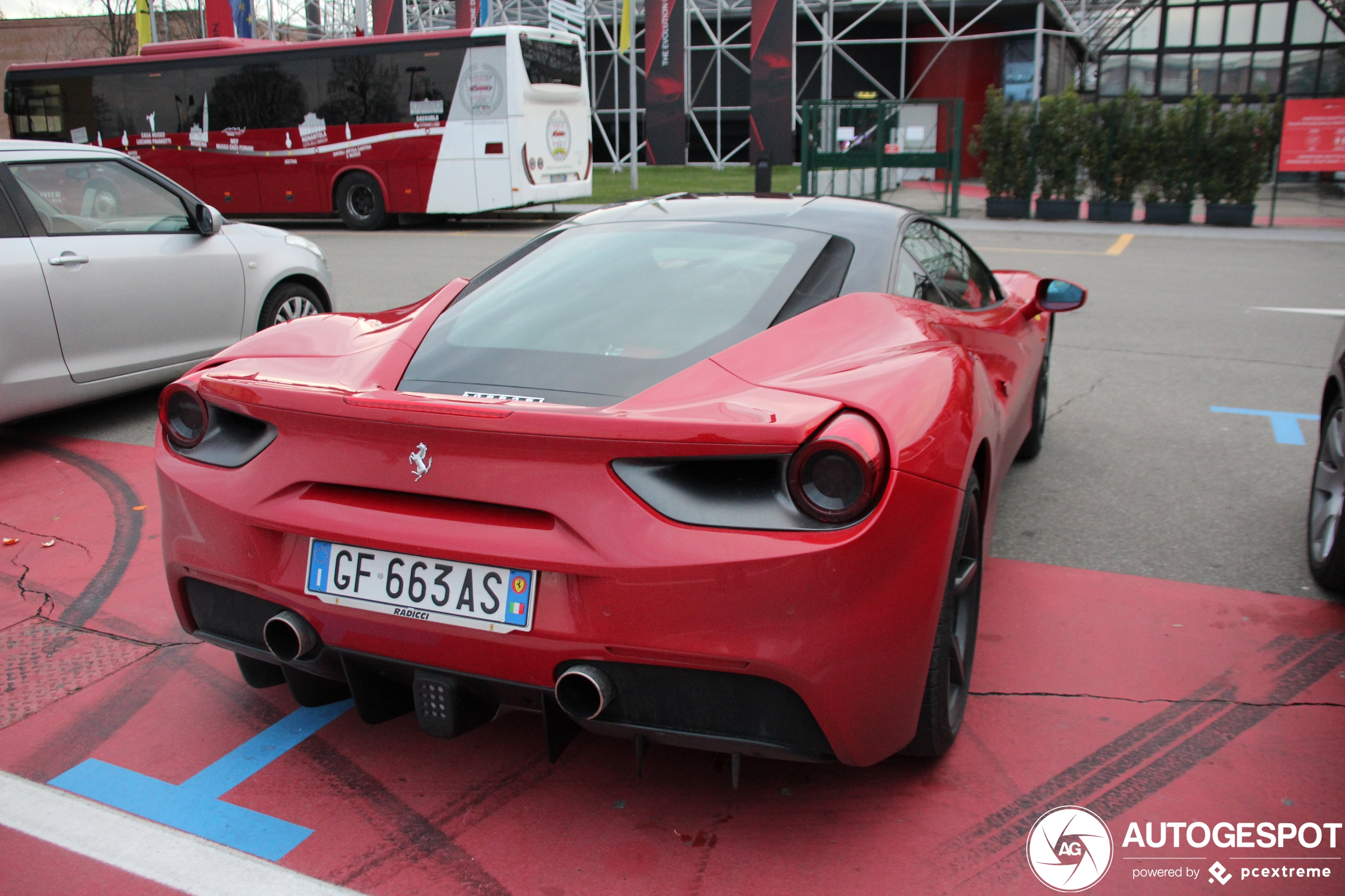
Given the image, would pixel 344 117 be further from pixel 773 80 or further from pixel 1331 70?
pixel 1331 70

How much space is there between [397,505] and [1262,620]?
111 inches

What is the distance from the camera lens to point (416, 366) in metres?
2.54

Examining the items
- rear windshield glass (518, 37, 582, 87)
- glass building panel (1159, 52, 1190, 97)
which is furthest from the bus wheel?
glass building panel (1159, 52, 1190, 97)

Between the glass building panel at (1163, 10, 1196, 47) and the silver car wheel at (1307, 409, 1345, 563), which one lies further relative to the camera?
the glass building panel at (1163, 10, 1196, 47)

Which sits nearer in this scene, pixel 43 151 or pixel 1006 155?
pixel 43 151

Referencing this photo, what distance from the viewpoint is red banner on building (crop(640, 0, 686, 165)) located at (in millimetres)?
28234

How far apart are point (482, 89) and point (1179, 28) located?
24.6m

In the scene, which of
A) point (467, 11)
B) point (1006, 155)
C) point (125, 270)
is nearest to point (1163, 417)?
point (125, 270)

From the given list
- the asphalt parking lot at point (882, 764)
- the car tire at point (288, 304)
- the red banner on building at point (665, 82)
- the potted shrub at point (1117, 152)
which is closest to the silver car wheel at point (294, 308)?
the car tire at point (288, 304)

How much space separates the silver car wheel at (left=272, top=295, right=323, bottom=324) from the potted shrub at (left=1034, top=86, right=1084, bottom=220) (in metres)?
15.4

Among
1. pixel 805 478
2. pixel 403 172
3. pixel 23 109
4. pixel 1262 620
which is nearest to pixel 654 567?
pixel 805 478

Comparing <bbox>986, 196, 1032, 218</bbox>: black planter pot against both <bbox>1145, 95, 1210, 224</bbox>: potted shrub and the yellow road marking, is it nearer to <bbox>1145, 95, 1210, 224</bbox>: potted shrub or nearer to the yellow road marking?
<bbox>1145, 95, 1210, 224</bbox>: potted shrub

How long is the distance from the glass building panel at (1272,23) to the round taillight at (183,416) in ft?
118

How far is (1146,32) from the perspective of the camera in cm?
3225
